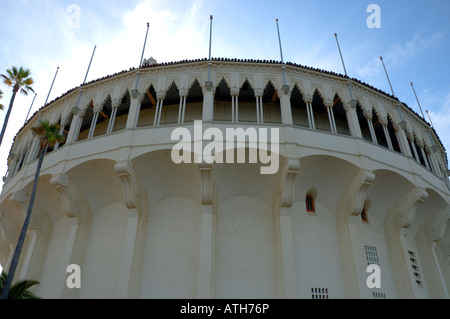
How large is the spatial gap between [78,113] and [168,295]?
440 inches

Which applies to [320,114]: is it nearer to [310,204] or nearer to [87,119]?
[310,204]

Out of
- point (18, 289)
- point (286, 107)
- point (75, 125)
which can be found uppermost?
point (75, 125)

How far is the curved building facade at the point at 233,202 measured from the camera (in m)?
14.9

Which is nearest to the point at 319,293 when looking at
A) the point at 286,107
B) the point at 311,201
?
the point at 311,201

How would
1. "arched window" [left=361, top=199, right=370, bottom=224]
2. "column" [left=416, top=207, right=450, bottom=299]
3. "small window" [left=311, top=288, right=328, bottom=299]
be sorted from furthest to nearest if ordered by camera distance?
1. "arched window" [left=361, top=199, right=370, bottom=224]
2. "column" [left=416, top=207, right=450, bottom=299]
3. "small window" [left=311, top=288, right=328, bottom=299]

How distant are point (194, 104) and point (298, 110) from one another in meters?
6.26

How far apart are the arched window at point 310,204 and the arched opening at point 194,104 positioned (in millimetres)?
7584

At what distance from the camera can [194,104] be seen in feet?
65.9

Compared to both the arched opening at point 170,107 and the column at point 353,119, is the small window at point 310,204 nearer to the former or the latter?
the column at point 353,119

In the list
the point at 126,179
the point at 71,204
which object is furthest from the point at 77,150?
the point at 126,179

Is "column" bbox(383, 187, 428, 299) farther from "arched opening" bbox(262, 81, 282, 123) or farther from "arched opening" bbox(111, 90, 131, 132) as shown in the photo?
"arched opening" bbox(111, 90, 131, 132)

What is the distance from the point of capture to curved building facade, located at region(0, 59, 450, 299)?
1490 centimetres

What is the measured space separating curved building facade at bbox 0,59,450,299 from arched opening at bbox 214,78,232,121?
89mm

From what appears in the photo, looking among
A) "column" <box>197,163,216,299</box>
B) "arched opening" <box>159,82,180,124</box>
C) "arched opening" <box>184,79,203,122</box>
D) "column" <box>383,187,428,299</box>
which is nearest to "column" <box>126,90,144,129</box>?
"arched opening" <box>159,82,180,124</box>
